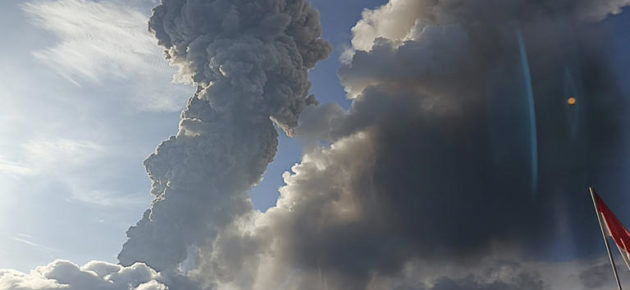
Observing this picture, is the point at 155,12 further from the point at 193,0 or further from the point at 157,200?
the point at 157,200

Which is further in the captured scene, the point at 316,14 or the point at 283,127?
the point at 316,14

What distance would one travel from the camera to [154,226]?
111 meters

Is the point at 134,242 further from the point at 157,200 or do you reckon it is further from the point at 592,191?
the point at 592,191

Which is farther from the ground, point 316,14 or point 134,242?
point 316,14

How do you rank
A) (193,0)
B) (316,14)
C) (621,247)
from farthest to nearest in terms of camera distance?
(316,14) → (193,0) → (621,247)

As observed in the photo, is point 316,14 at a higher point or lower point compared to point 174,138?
higher

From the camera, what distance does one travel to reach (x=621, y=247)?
2434 centimetres

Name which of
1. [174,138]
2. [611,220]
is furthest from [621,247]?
[174,138]

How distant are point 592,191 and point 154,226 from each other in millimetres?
104401

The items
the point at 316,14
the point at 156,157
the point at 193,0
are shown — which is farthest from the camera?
the point at 316,14

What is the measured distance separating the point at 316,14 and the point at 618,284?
358ft

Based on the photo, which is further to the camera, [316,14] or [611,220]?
[316,14]

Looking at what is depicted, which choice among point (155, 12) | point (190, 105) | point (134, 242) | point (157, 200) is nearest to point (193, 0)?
point (155, 12)

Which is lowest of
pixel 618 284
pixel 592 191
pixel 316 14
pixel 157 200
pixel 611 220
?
pixel 618 284
